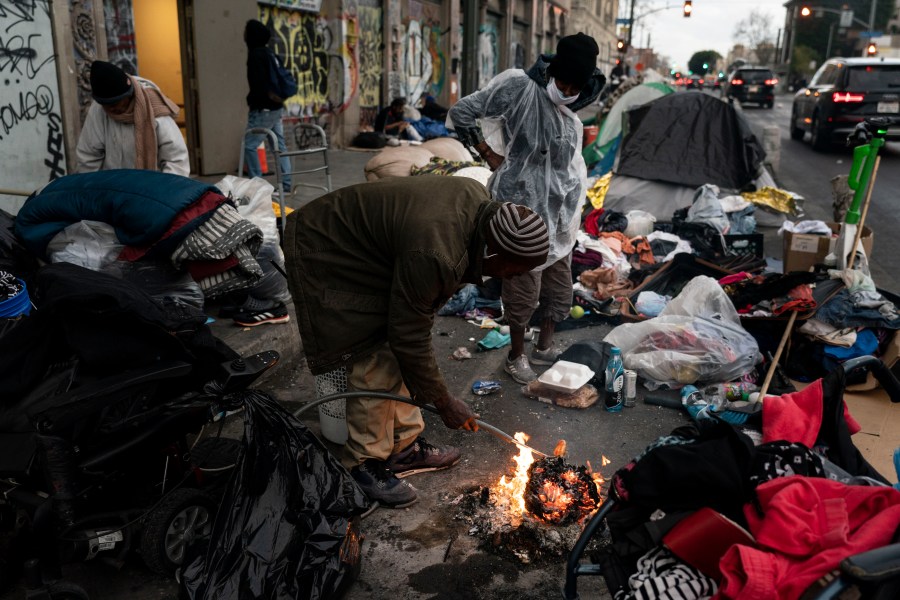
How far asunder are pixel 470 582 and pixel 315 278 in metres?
1.29

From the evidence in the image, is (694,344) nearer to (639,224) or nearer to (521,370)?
(521,370)

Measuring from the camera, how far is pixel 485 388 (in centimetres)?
428

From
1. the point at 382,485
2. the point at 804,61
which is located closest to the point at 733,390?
the point at 382,485

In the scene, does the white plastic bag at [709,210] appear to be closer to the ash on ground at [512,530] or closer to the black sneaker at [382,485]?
the ash on ground at [512,530]

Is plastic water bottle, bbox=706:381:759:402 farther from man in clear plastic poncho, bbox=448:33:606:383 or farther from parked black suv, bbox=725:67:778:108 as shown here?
parked black suv, bbox=725:67:778:108

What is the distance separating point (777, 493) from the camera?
1776mm

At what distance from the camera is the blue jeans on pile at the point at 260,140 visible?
718 cm

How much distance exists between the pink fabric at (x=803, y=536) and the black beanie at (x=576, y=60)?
2850 mm

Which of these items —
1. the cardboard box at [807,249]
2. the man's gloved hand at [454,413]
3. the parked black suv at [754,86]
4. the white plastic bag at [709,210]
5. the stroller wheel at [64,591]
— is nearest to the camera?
the stroller wheel at [64,591]

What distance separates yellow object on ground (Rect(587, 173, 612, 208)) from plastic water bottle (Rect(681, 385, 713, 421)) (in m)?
4.57

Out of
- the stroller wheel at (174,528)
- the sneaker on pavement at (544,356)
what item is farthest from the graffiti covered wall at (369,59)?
the stroller wheel at (174,528)

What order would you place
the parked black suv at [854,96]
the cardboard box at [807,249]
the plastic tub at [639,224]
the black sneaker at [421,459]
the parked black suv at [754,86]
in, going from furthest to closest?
the parked black suv at [754,86], the parked black suv at [854,96], the plastic tub at [639,224], the cardboard box at [807,249], the black sneaker at [421,459]

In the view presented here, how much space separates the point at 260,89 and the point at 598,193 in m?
3.99

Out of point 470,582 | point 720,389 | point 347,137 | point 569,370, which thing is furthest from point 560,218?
point 347,137
